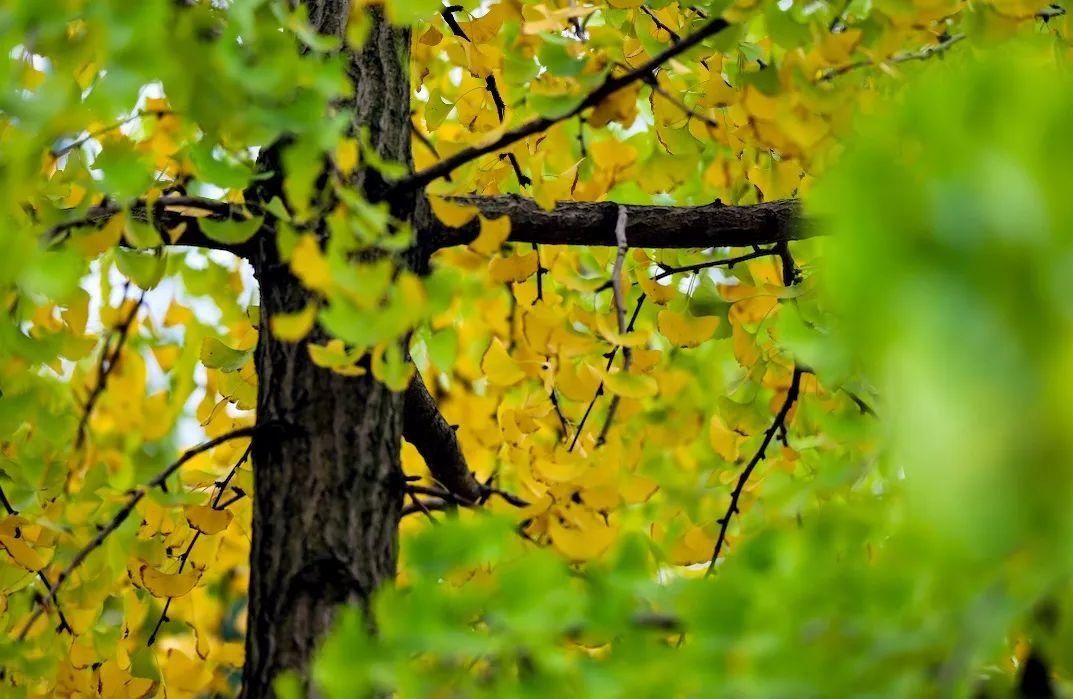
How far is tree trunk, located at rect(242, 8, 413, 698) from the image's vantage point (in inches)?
34.2

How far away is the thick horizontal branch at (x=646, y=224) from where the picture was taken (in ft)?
3.50

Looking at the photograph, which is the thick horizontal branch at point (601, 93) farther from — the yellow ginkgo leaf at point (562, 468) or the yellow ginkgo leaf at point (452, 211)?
the yellow ginkgo leaf at point (562, 468)

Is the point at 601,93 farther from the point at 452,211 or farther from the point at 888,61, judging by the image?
the point at 888,61

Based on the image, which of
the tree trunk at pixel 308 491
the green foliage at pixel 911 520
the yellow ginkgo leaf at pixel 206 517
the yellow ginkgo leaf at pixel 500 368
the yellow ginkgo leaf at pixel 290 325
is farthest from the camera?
the yellow ginkgo leaf at pixel 500 368

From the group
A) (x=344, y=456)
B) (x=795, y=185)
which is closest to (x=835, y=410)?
Result: (x=795, y=185)

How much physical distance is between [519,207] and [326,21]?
30 centimetres

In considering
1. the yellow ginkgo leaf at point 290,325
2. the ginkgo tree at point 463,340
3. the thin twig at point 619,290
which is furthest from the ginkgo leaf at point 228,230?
the thin twig at point 619,290

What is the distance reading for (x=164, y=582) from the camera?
107 cm

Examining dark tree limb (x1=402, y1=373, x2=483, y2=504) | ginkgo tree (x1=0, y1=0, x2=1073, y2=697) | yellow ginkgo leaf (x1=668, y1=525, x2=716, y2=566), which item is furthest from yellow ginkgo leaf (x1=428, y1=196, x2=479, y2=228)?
yellow ginkgo leaf (x1=668, y1=525, x2=716, y2=566)

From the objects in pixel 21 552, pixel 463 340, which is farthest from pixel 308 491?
pixel 463 340

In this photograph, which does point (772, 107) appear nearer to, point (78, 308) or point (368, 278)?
point (368, 278)

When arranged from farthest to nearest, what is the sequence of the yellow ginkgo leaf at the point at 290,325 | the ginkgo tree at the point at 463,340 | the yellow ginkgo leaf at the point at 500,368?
the yellow ginkgo leaf at the point at 500,368 < the yellow ginkgo leaf at the point at 290,325 < the ginkgo tree at the point at 463,340

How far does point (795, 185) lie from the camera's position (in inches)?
46.9

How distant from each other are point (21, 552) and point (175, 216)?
1.34 feet
